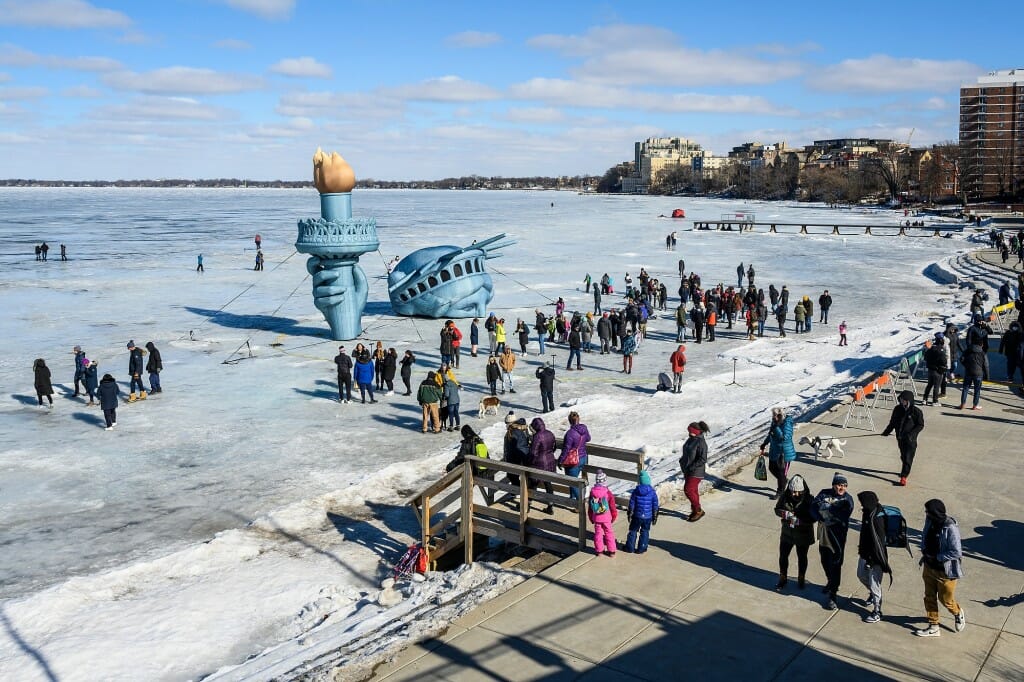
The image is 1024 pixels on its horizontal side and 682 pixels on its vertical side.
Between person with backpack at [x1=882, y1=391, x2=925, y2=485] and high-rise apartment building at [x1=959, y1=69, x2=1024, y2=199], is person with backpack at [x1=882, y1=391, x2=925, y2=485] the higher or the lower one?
the lower one

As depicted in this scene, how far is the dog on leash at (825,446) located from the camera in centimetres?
1272

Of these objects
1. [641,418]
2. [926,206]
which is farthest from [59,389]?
[926,206]

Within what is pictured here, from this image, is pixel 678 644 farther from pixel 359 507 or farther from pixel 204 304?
pixel 204 304

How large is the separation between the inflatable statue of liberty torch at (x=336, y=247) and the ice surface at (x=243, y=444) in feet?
3.79

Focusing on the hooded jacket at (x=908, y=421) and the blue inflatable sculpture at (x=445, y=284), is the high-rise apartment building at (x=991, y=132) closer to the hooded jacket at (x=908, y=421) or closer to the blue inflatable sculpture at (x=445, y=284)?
the blue inflatable sculpture at (x=445, y=284)

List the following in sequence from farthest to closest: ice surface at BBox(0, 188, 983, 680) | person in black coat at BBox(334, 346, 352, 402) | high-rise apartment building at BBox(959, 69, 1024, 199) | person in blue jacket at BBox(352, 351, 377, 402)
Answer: high-rise apartment building at BBox(959, 69, 1024, 199) → person in blue jacket at BBox(352, 351, 377, 402) → person in black coat at BBox(334, 346, 352, 402) → ice surface at BBox(0, 188, 983, 680)

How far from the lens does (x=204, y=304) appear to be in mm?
36188

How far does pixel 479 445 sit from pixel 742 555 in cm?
374

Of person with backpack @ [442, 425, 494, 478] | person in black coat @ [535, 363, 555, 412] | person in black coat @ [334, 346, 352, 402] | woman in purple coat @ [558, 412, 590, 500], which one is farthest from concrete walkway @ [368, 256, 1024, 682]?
person in black coat @ [334, 346, 352, 402]

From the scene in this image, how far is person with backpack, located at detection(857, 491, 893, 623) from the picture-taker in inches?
299

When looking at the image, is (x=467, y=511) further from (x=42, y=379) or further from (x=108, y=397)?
(x=42, y=379)

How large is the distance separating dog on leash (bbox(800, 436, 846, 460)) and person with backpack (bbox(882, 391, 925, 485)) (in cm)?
121

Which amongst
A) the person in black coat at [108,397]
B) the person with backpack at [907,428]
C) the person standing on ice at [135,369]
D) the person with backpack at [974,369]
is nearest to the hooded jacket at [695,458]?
the person with backpack at [907,428]

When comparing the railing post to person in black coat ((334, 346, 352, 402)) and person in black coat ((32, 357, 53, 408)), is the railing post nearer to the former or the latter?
person in black coat ((334, 346, 352, 402))
